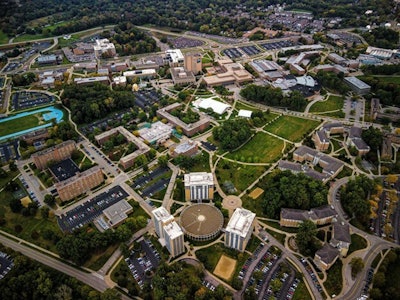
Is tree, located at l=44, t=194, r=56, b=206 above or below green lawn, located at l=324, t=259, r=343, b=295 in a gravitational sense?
above

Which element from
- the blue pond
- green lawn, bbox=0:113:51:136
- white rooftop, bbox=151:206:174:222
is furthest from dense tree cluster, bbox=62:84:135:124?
white rooftop, bbox=151:206:174:222

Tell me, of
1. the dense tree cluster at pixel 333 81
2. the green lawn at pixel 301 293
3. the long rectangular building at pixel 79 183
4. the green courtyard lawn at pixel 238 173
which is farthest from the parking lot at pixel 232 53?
the green lawn at pixel 301 293

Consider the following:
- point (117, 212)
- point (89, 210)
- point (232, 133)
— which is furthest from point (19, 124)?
point (232, 133)

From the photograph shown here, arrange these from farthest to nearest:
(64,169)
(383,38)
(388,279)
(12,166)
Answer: (383,38), (12,166), (64,169), (388,279)

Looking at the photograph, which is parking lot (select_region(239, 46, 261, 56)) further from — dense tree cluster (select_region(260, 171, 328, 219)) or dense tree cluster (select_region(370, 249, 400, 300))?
dense tree cluster (select_region(370, 249, 400, 300))

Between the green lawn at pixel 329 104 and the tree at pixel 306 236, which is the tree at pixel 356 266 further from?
the green lawn at pixel 329 104

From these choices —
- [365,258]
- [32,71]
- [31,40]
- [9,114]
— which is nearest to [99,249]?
[365,258]

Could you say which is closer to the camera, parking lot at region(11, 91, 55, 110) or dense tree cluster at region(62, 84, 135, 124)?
dense tree cluster at region(62, 84, 135, 124)

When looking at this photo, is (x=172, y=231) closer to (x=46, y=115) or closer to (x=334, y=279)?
(x=334, y=279)
